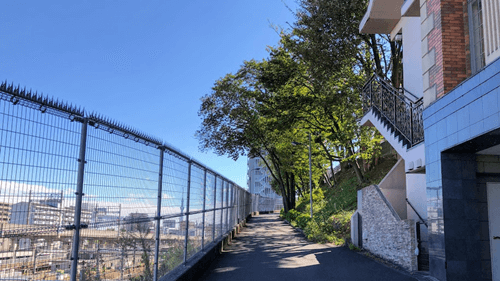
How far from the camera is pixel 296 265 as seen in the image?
12.2m

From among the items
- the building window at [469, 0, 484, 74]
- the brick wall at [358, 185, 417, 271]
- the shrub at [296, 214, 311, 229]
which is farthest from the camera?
the shrub at [296, 214, 311, 229]

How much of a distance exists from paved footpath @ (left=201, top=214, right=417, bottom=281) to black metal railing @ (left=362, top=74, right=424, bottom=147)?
3574 millimetres

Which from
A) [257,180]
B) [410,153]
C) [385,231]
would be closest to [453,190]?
[410,153]

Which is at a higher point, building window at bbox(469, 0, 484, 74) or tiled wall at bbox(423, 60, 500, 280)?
building window at bbox(469, 0, 484, 74)

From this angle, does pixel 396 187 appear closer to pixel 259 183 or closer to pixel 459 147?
pixel 459 147

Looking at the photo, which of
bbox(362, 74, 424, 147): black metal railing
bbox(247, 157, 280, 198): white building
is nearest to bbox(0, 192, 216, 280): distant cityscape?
bbox(362, 74, 424, 147): black metal railing

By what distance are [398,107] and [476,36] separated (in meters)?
→ 4.64

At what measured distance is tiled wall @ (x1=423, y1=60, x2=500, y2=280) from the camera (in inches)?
327

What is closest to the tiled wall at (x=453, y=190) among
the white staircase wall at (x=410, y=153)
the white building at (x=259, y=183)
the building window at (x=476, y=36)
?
the building window at (x=476, y=36)

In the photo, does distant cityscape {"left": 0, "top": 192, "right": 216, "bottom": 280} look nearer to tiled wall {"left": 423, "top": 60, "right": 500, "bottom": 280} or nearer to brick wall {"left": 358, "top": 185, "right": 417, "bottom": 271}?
tiled wall {"left": 423, "top": 60, "right": 500, "bottom": 280}

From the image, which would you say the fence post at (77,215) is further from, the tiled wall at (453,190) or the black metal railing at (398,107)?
the black metal railing at (398,107)

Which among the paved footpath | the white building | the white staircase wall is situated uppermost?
the white building

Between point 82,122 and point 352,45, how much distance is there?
16.6 metres

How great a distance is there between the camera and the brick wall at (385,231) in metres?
11.1
